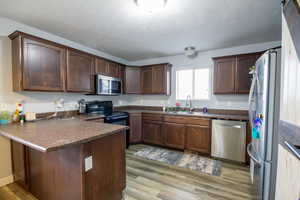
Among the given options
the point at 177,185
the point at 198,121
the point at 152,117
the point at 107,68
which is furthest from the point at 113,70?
the point at 177,185

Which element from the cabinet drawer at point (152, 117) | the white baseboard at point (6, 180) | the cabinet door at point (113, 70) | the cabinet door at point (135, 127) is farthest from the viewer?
the cabinet door at point (135, 127)

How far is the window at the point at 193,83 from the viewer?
11.5ft

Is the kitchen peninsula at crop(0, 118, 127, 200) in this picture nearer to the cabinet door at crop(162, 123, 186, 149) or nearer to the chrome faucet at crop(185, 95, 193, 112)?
the cabinet door at crop(162, 123, 186, 149)

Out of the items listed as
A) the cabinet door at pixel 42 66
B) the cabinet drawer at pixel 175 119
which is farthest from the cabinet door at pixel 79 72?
the cabinet drawer at pixel 175 119

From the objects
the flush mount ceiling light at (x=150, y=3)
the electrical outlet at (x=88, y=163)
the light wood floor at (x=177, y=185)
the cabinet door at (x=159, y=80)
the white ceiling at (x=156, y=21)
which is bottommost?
the light wood floor at (x=177, y=185)

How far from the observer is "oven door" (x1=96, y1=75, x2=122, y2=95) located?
2979 mm

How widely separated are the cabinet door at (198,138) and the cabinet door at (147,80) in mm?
1589

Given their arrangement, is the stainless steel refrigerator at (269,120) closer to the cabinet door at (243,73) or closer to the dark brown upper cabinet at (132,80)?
the cabinet door at (243,73)

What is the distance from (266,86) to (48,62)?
3.03 metres

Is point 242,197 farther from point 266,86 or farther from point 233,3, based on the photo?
point 233,3

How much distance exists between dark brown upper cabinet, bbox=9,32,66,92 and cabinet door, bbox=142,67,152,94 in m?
2.15

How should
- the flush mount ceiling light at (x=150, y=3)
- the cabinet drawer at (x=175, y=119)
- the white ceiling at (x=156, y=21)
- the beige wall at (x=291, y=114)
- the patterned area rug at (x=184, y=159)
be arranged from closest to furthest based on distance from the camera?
1. the beige wall at (x=291, y=114)
2. the flush mount ceiling light at (x=150, y=3)
3. the white ceiling at (x=156, y=21)
4. the patterned area rug at (x=184, y=159)
5. the cabinet drawer at (x=175, y=119)

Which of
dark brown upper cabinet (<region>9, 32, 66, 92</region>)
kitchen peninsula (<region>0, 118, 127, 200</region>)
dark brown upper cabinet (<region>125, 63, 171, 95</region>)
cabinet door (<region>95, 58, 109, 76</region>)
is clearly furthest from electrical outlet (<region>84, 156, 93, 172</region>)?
dark brown upper cabinet (<region>125, 63, 171, 95</region>)

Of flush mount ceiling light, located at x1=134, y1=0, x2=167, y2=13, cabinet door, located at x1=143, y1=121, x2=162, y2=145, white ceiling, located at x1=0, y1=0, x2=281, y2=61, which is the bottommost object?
cabinet door, located at x1=143, y1=121, x2=162, y2=145
